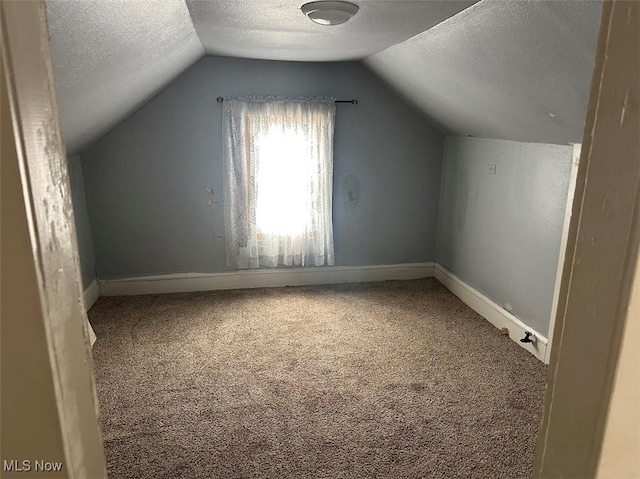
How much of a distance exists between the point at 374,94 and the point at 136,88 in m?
1.83

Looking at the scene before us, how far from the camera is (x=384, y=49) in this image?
2752mm

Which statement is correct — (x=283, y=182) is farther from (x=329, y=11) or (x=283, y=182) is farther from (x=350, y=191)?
(x=329, y=11)

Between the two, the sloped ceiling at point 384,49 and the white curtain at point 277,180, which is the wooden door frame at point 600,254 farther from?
the white curtain at point 277,180

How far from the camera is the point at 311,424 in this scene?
82.0 inches

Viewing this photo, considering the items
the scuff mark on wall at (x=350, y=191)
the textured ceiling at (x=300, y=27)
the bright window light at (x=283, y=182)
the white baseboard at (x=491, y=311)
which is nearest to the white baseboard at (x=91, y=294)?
the bright window light at (x=283, y=182)

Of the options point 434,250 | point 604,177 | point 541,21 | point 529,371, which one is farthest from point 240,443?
point 434,250

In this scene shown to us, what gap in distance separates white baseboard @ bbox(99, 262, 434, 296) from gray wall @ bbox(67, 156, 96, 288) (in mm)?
220

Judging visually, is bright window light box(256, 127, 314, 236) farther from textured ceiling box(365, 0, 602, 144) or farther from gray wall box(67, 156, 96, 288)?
gray wall box(67, 156, 96, 288)

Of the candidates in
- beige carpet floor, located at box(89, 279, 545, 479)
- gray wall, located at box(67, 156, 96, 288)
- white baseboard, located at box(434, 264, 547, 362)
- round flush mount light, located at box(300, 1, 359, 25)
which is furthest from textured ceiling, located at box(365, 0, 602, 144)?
gray wall, located at box(67, 156, 96, 288)

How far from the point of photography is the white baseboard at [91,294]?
3348 mm

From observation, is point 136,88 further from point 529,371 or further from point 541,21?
point 529,371

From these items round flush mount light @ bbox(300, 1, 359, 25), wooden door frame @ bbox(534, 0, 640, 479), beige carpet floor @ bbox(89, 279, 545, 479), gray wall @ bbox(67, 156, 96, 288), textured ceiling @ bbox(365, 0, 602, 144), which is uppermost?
round flush mount light @ bbox(300, 1, 359, 25)

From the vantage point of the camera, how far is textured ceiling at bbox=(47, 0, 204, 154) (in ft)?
4.36

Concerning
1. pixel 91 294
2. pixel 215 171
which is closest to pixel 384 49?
pixel 215 171
